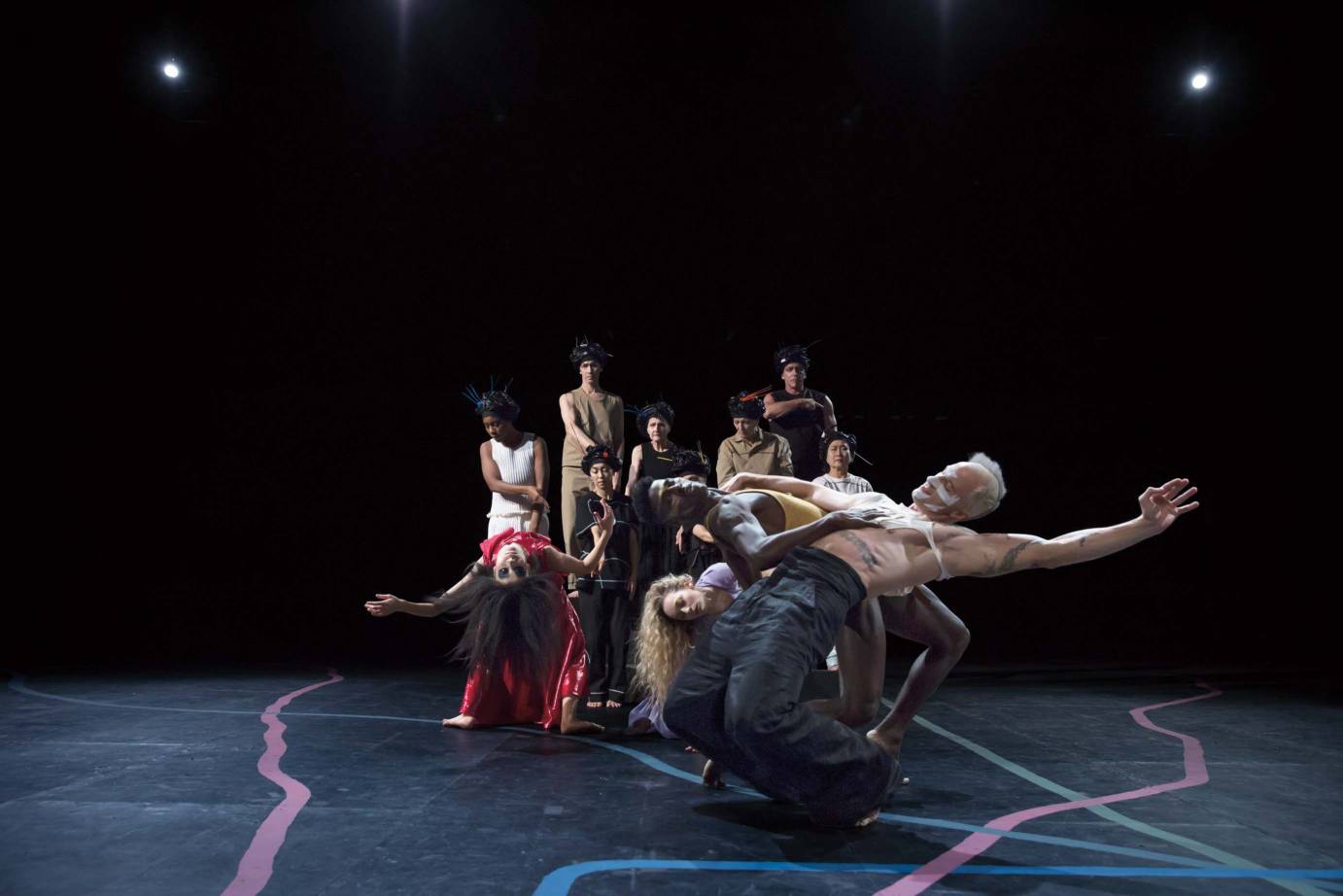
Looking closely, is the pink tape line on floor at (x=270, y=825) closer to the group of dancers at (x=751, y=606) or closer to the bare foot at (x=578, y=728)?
the group of dancers at (x=751, y=606)

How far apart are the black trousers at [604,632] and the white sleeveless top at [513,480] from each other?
44 cm

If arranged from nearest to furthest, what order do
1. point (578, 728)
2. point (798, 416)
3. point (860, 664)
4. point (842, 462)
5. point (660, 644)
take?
point (860, 664) → point (660, 644) → point (578, 728) → point (842, 462) → point (798, 416)

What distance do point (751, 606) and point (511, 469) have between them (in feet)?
7.53

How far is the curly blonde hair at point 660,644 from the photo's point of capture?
329cm

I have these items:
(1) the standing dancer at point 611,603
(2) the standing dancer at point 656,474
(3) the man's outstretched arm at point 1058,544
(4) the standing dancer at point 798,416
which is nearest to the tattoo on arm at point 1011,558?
(3) the man's outstretched arm at point 1058,544

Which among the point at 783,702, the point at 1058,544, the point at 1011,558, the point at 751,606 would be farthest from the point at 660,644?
the point at 1058,544

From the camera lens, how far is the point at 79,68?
6.53m

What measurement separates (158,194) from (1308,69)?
27.5 feet

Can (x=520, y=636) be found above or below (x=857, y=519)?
below

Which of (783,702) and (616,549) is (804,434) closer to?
(616,549)

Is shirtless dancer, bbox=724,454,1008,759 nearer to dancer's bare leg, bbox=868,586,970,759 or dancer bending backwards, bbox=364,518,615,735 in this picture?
dancer's bare leg, bbox=868,586,970,759

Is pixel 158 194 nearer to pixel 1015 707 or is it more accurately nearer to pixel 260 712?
pixel 260 712

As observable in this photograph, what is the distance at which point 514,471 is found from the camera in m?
4.62

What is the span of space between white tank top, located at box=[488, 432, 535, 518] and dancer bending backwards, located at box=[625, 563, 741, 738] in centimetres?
138
